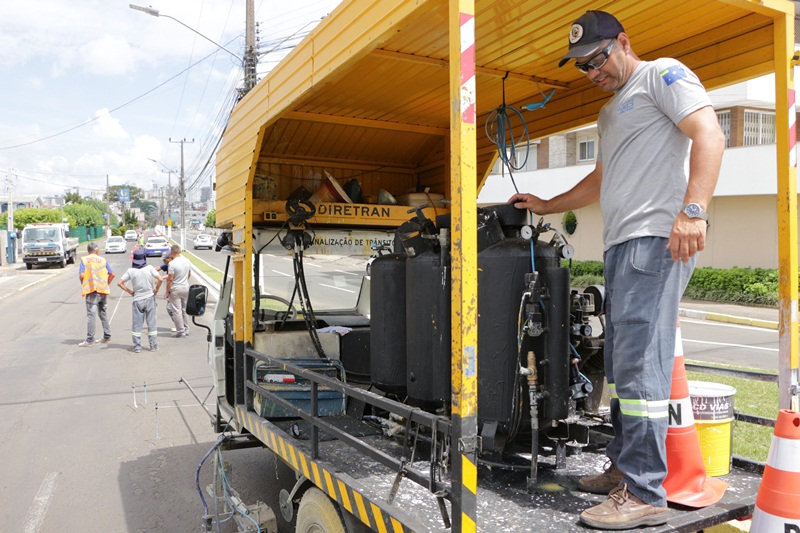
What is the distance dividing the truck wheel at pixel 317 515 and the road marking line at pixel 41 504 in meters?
2.61

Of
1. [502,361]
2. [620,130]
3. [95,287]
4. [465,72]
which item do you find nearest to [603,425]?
[502,361]

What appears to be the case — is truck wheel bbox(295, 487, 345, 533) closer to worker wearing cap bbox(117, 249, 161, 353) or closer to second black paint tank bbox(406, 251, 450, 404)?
second black paint tank bbox(406, 251, 450, 404)

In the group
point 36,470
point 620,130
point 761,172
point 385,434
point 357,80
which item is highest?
point 761,172

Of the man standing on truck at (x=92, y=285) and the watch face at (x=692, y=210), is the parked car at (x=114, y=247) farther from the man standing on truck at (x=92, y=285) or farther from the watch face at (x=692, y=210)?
the watch face at (x=692, y=210)

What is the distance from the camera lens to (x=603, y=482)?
2740 mm

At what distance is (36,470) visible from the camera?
231 inches

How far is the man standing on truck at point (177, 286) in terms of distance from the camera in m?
13.2

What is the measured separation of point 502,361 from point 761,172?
65.4 feet

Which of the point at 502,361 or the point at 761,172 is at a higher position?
the point at 761,172

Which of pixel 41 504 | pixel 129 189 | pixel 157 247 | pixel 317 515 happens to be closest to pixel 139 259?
pixel 41 504

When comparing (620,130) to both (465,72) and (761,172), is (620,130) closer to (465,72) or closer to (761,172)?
(465,72)

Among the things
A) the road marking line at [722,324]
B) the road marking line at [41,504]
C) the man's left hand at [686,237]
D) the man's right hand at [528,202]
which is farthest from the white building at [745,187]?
the man's left hand at [686,237]

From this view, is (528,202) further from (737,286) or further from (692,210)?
(737,286)

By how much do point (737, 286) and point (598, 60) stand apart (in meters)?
18.1
